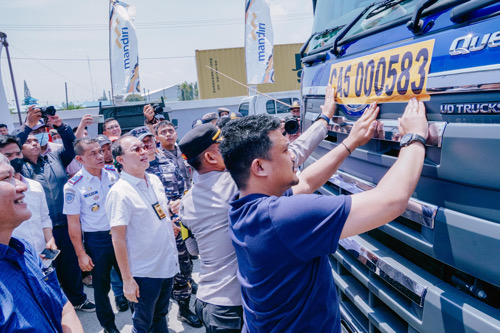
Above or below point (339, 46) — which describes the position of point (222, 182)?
below

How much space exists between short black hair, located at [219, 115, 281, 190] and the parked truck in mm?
585

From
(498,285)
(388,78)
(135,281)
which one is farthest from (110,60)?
(498,285)

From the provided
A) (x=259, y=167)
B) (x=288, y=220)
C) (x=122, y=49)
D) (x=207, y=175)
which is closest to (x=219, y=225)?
(x=207, y=175)

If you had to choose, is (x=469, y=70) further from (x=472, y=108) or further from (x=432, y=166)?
(x=432, y=166)

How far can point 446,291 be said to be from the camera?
1198mm

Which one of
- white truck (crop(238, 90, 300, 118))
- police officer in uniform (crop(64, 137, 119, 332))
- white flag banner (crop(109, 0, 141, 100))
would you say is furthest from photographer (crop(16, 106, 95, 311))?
white truck (crop(238, 90, 300, 118))

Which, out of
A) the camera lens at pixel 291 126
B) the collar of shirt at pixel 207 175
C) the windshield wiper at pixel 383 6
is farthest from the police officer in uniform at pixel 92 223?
the windshield wiper at pixel 383 6

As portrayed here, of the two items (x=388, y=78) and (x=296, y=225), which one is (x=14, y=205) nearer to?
(x=296, y=225)

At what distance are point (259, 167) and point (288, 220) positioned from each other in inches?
11.1

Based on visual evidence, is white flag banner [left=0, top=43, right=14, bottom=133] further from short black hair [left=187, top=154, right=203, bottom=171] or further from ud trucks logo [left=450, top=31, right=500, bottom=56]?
ud trucks logo [left=450, top=31, right=500, bottom=56]

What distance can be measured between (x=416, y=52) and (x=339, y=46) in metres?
0.68

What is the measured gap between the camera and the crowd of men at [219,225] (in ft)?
3.76

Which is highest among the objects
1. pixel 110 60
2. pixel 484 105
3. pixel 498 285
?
pixel 110 60

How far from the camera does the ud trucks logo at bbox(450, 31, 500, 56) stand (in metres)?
1.04
